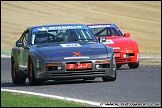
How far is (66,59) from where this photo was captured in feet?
48.7

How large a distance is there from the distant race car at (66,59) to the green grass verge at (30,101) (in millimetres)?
2382

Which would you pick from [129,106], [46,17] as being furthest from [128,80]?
[46,17]

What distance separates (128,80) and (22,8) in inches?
1279

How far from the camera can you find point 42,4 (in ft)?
163

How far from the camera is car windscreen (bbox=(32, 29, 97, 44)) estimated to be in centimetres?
1622

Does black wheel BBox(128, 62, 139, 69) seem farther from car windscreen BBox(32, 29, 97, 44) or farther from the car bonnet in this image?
the car bonnet

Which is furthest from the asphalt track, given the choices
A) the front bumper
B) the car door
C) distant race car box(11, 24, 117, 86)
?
the front bumper

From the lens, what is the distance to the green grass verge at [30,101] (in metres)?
10.6

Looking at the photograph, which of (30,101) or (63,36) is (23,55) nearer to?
(63,36)

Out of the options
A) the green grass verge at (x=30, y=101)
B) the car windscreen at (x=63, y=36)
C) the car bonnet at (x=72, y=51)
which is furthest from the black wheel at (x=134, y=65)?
the green grass verge at (x=30, y=101)

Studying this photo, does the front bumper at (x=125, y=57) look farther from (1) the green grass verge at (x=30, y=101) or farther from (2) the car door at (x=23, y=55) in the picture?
(1) the green grass verge at (x=30, y=101)

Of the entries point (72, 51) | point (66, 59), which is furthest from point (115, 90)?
point (72, 51)

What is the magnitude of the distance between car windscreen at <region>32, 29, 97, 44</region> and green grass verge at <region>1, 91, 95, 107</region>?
12.5ft

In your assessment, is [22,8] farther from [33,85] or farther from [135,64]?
[33,85]
